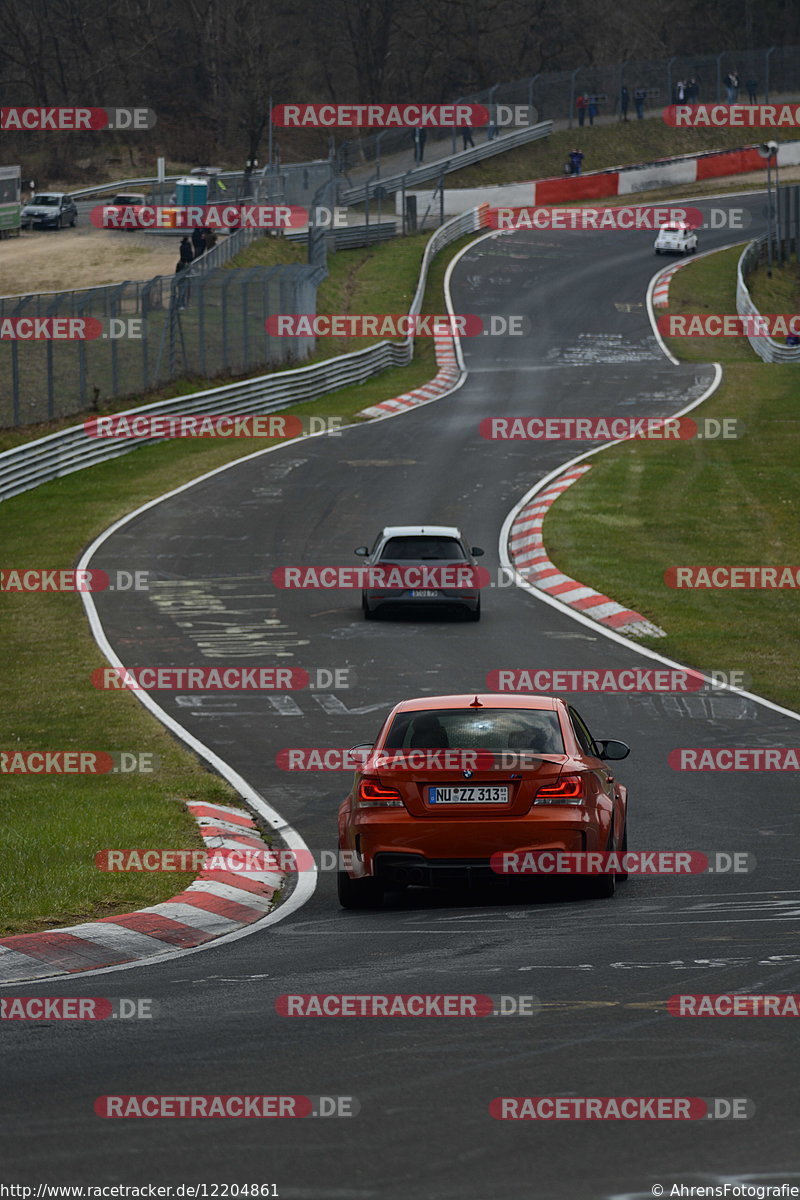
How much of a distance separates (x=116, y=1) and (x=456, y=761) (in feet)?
346

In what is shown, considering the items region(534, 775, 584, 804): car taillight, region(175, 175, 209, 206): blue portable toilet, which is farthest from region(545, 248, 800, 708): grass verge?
region(175, 175, 209, 206): blue portable toilet

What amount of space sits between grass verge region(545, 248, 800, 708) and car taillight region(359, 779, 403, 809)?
9976mm

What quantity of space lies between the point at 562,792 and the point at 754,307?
5607 cm

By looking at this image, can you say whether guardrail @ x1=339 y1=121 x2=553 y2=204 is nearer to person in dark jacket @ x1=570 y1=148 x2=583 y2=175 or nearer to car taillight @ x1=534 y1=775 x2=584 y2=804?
person in dark jacket @ x1=570 y1=148 x2=583 y2=175

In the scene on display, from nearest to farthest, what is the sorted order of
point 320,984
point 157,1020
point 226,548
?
point 157,1020 → point 320,984 → point 226,548

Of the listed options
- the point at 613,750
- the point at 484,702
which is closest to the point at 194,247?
the point at 484,702

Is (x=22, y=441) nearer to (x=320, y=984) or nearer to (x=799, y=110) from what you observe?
(x=320, y=984)

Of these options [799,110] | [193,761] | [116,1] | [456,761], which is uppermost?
[116,1]

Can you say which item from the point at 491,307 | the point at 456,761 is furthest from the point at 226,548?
the point at 491,307

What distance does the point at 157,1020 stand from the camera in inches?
307

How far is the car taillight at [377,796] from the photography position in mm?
11242

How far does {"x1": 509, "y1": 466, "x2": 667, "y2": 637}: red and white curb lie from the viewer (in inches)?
1010

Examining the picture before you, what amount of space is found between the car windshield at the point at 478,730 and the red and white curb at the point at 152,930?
1507 mm

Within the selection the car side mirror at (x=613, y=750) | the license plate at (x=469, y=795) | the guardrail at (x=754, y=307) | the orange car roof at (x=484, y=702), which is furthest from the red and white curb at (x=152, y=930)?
the guardrail at (x=754, y=307)
